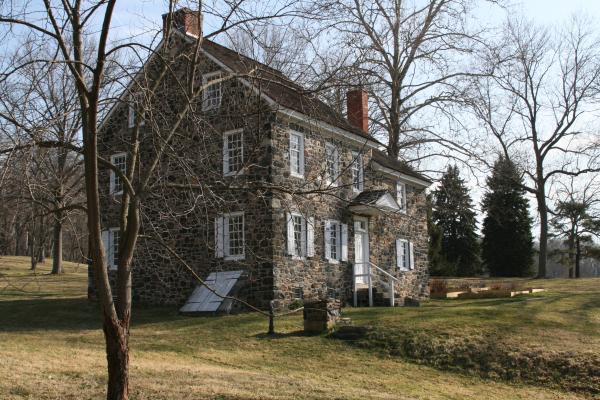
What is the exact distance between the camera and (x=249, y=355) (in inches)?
530

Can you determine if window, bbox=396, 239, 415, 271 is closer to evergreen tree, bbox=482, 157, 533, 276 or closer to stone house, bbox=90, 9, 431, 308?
stone house, bbox=90, 9, 431, 308

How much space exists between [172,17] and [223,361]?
24.2 ft

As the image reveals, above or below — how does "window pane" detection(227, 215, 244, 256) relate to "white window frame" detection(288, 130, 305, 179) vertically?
below

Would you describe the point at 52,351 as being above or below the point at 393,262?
below

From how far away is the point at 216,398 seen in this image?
9125mm

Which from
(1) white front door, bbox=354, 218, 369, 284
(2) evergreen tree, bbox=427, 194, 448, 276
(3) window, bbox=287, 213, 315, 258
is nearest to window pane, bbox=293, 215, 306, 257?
(3) window, bbox=287, 213, 315, 258

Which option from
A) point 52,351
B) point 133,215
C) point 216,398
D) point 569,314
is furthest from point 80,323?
point 569,314

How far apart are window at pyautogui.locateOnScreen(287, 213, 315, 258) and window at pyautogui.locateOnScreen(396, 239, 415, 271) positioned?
19.8 ft

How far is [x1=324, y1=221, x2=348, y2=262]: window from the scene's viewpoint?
2131 centimetres

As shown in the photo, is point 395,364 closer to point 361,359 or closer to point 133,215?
point 361,359

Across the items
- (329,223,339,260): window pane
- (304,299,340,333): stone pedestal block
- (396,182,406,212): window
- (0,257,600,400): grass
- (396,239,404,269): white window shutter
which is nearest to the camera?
(0,257,600,400): grass

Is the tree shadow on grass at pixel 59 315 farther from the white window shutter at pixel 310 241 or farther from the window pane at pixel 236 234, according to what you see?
the white window shutter at pixel 310 241

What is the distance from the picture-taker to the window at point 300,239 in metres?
19.6

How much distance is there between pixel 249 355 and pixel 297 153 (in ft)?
28.2
